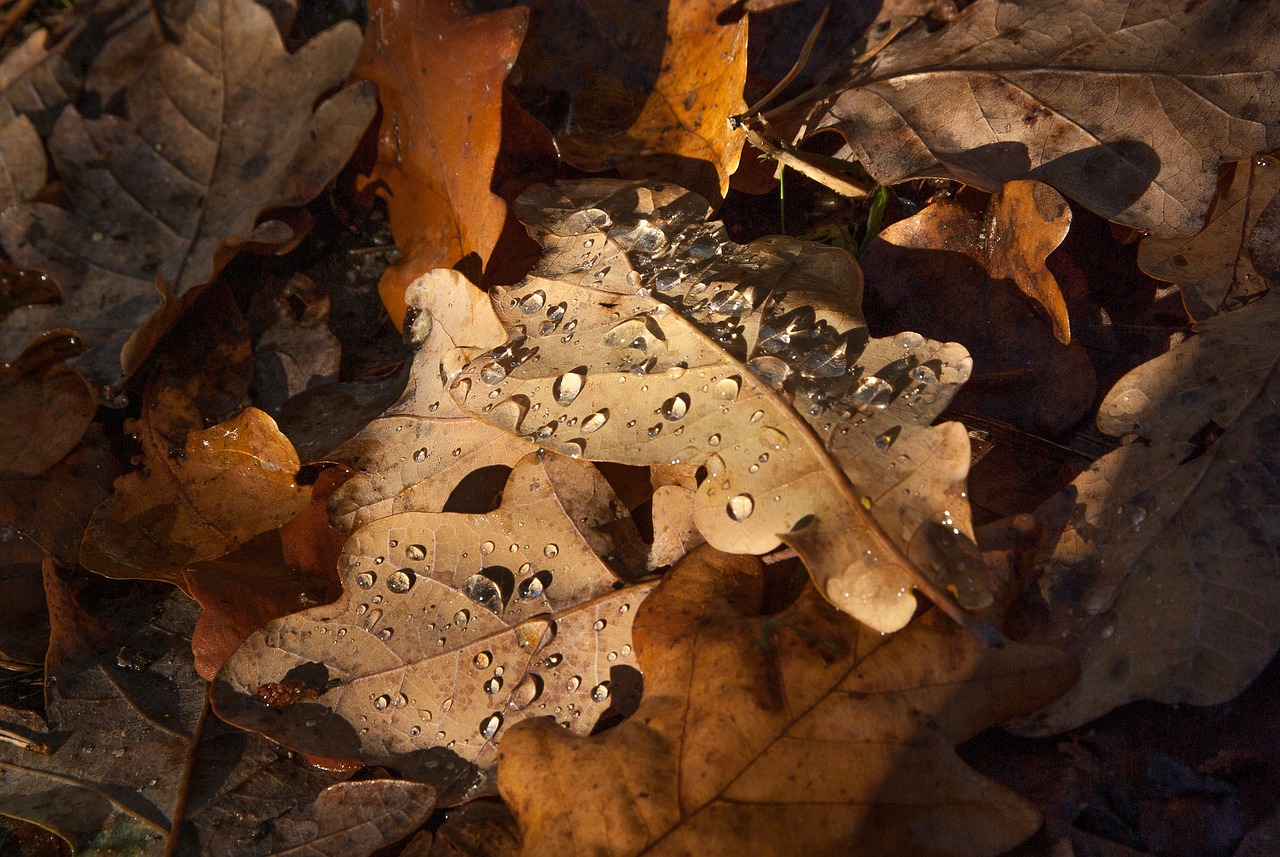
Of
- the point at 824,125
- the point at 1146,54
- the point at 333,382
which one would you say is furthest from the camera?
the point at 333,382

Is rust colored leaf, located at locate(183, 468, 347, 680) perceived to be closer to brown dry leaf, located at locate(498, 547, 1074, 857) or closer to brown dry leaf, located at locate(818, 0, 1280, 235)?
brown dry leaf, located at locate(498, 547, 1074, 857)

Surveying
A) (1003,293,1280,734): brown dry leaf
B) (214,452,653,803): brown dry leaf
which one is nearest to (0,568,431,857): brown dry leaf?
(214,452,653,803): brown dry leaf

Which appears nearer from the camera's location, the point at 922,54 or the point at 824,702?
the point at 824,702

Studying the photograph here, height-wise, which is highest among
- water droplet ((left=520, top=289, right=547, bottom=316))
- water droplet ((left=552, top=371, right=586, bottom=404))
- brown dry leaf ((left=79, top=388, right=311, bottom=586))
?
water droplet ((left=520, top=289, right=547, bottom=316))

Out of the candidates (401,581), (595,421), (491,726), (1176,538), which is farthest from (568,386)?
(1176,538)

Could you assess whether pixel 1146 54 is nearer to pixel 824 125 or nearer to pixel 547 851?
pixel 824 125

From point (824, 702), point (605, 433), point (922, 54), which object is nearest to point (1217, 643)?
point (824, 702)
